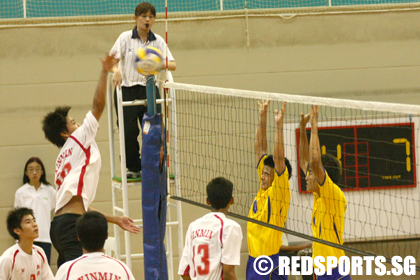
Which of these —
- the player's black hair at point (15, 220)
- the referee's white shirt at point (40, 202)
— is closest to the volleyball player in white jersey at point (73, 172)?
the player's black hair at point (15, 220)

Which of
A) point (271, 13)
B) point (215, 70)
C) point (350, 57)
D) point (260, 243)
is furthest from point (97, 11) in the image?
point (260, 243)

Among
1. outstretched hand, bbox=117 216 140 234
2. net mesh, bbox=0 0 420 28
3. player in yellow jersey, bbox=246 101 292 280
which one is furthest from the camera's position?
net mesh, bbox=0 0 420 28

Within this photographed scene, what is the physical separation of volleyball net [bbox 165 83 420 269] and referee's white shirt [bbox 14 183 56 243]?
66.7 inches

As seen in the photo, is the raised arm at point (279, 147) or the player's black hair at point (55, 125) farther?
the raised arm at point (279, 147)

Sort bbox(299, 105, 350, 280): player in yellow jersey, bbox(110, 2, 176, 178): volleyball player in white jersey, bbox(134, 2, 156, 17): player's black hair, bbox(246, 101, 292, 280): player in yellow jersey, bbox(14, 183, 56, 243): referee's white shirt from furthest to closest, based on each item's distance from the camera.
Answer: bbox(14, 183, 56, 243): referee's white shirt
bbox(110, 2, 176, 178): volleyball player in white jersey
bbox(134, 2, 156, 17): player's black hair
bbox(246, 101, 292, 280): player in yellow jersey
bbox(299, 105, 350, 280): player in yellow jersey

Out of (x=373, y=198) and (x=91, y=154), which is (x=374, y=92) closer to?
(x=373, y=198)

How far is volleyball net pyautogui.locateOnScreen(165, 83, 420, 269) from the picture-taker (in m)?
6.65

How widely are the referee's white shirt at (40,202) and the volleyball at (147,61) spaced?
2941mm

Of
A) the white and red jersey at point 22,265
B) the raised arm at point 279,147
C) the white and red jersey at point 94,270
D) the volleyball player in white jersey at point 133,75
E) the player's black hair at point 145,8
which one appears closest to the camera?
the white and red jersey at point 94,270

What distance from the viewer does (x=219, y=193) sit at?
362 centimetres

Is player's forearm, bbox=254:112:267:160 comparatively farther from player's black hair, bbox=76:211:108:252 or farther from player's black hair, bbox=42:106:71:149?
player's black hair, bbox=76:211:108:252

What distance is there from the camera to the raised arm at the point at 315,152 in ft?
13.5

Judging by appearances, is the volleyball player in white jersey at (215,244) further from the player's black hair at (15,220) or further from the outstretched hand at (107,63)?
the player's black hair at (15,220)

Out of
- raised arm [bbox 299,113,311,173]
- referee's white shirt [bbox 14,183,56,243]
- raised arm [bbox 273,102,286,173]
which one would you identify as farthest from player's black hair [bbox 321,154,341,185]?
referee's white shirt [bbox 14,183,56,243]
